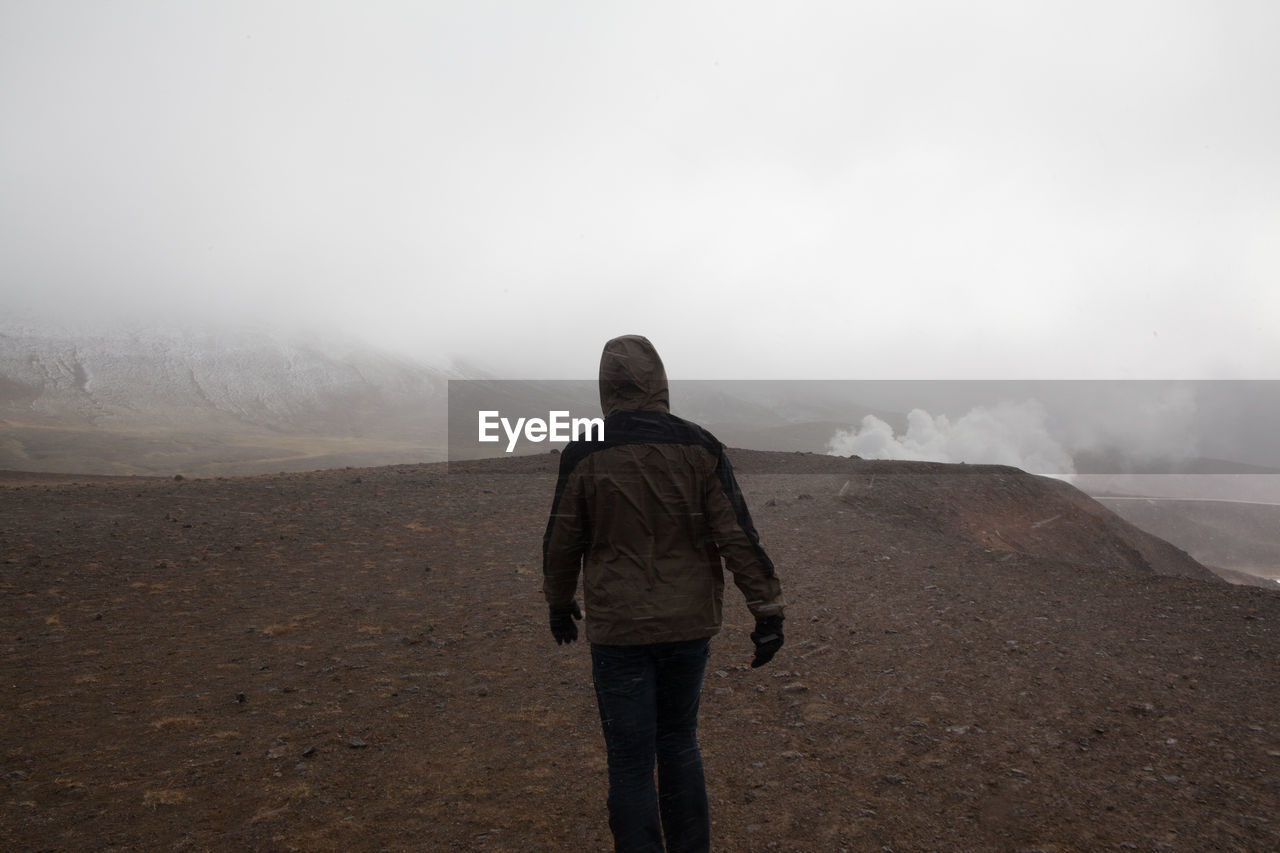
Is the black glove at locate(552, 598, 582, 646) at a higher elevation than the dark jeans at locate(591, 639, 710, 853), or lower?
higher

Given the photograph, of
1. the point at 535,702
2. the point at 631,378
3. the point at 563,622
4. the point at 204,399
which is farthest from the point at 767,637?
the point at 204,399

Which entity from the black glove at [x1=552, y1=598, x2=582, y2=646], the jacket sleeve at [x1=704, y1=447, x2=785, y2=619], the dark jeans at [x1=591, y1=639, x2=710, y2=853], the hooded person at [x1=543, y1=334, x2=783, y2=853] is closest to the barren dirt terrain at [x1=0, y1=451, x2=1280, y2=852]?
the dark jeans at [x1=591, y1=639, x2=710, y2=853]

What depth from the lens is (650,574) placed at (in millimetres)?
3133

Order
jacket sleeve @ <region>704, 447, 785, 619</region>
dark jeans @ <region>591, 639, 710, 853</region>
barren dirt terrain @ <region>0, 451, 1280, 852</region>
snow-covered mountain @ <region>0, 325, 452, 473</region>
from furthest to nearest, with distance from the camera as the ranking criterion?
snow-covered mountain @ <region>0, 325, 452, 473</region> < barren dirt terrain @ <region>0, 451, 1280, 852</region> < jacket sleeve @ <region>704, 447, 785, 619</region> < dark jeans @ <region>591, 639, 710, 853</region>

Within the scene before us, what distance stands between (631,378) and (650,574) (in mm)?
858

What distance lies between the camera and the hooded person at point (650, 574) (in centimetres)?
306

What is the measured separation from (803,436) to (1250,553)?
212 ft

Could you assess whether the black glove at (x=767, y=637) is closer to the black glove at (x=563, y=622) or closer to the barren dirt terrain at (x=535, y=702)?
the black glove at (x=563, y=622)

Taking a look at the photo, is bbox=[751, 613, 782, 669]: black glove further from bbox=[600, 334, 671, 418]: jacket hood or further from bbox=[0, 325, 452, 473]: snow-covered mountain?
bbox=[0, 325, 452, 473]: snow-covered mountain

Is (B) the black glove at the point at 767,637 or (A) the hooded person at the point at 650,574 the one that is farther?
(B) the black glove at the point at 767,637

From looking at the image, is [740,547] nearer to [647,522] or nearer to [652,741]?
[647,522]

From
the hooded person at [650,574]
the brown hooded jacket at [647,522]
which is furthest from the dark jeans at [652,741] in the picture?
the brown hooded jacket at [647,522]

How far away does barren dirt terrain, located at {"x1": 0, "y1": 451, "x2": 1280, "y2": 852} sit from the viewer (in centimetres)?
402

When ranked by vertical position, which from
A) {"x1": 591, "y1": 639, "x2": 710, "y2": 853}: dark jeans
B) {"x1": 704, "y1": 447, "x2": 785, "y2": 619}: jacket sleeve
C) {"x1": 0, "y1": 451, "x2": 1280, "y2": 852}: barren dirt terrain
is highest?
{"x1": 704, "y1": 447, "x2": 785, "y2": 619}: jacket sleeve
